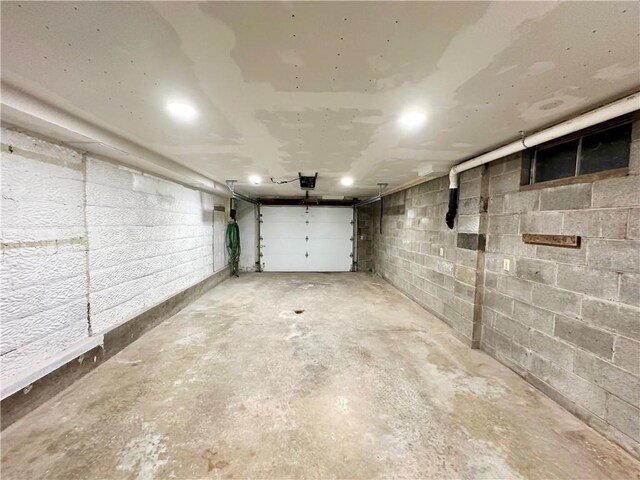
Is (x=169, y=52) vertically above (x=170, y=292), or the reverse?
(x=169, y=52)

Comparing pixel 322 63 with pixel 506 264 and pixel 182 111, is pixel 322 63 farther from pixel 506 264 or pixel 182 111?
pixel 506 264

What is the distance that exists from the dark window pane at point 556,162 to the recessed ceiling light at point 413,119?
122 centimetres

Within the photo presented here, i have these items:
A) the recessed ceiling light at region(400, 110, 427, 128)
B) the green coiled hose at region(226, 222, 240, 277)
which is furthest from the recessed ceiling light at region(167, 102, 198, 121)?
the green coiled hose at region(226, 222, 240, 277)

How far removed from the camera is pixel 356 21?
0.90 m

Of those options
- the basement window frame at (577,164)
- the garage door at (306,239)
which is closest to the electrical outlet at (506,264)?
the basement window frame at (577,164)

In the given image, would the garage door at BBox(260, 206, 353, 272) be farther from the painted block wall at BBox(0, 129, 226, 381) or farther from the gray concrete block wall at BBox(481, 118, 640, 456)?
the gray concrete block wall at BBox(481, 118, 640, 456)

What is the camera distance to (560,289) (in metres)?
1.89

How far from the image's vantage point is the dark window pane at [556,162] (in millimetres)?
1903

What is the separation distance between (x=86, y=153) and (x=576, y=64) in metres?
3.42

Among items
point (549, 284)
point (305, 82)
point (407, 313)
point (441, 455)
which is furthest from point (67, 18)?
point (407, 313)

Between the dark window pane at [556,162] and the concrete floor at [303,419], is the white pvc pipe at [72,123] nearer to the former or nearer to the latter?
the concrete floor at [303,419]

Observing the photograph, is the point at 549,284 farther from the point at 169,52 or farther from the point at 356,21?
the point at 169,52

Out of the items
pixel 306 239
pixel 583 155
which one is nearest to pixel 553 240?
pixel 583 155

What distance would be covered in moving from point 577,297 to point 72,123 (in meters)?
3.73
